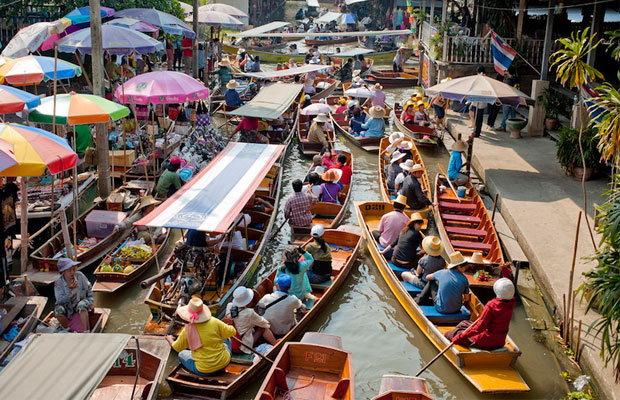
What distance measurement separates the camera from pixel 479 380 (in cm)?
785

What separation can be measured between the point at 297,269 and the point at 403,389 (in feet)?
8.59

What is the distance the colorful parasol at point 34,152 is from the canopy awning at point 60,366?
10.1ft

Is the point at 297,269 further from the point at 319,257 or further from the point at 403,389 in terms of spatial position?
the point at 403,389

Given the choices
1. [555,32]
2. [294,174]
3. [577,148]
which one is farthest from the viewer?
[555,32]

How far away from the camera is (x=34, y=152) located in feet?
27.5

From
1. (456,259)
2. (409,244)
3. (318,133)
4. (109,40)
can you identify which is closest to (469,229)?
(409,244)

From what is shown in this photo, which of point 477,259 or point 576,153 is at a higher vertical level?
point 576,153

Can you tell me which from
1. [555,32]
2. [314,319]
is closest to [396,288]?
[314,319]

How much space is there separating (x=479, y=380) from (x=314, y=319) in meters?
2.81

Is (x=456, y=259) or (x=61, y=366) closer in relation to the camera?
(x=61, y=366)

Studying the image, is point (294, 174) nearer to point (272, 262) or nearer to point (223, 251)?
point (272, 262)

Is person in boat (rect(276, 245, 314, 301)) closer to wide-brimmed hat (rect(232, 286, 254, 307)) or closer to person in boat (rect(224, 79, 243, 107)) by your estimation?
wide-brimmed hat (rect(232, 286, 254, 307))

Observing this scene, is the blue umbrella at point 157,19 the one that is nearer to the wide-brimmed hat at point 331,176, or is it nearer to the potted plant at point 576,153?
the wide-brimmed hat at point 331,176

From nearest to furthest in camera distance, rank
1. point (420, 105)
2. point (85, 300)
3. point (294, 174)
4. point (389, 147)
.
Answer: point (85, 300) → point (389, 147) → point (294, 174) → point (420, 105)
